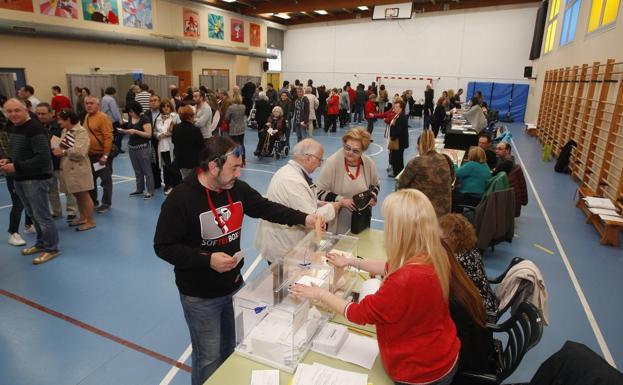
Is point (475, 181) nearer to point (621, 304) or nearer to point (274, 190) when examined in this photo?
point (621, 304)

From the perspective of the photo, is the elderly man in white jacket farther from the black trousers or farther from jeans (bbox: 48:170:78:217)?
the black trousers

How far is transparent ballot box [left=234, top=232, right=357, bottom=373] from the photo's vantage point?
70.5 inches

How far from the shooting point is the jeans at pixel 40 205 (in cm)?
402

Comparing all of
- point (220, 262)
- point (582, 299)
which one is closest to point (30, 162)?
point (220, 262)

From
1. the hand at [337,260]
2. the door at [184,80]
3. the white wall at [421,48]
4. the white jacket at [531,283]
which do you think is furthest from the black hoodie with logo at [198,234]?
the white wall at [421,48]

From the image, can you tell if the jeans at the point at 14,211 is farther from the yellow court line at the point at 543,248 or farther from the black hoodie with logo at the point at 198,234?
the yellow court line at the point at 543,248

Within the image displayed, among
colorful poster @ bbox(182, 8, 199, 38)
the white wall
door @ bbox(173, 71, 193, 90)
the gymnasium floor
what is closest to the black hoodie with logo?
the gymnasium floor

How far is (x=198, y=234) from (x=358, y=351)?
1017 mm

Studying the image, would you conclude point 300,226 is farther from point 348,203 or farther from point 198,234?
point 198,234

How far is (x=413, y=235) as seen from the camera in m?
1.63

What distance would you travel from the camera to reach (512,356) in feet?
7.22

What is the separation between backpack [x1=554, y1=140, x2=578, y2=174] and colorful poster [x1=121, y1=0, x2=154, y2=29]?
1449 cm

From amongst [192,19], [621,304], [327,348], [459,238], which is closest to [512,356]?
[459,238]

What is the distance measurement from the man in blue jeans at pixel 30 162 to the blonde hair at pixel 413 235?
3.83 metres
